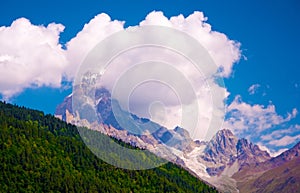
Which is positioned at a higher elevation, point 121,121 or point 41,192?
point 41,192

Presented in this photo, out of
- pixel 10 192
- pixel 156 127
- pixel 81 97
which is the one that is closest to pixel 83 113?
pixel 81 97

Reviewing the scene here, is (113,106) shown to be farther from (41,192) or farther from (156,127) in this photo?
(41,192)

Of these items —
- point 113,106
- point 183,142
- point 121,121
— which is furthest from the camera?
point 183,142

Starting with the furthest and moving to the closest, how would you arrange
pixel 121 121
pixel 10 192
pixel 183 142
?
pixel 10 192
pixel 183 142
pixel 121 121

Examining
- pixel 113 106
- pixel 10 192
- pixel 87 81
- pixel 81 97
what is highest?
pixel 10 192

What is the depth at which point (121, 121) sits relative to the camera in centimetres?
6216

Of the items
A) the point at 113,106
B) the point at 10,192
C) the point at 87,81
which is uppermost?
the point at 10,192

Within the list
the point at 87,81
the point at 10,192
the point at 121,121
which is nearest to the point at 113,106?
the point at 121,121

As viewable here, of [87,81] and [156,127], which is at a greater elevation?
[87,81]

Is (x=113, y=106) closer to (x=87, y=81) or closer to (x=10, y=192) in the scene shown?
(x=87, y=81)

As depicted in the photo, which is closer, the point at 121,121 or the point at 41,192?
the point at 121,121

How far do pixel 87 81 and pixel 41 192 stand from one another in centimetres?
14019

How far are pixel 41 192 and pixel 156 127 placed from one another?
140901mm

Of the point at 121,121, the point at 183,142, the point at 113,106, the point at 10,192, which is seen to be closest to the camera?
the point at 113,106
